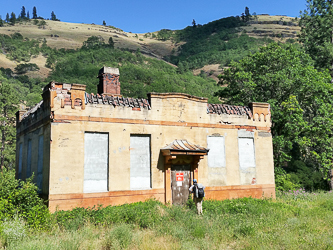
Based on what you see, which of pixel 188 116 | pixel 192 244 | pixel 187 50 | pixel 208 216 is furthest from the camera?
pixel 187 50

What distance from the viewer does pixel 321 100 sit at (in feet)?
68.4

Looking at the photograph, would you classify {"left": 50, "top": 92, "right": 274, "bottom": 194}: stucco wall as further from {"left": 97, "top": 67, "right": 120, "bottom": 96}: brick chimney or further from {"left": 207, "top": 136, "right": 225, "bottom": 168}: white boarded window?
{"left": 97, "top": 67, "right": 120, "bottom": 96}: brick chimney

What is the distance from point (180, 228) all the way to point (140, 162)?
4.21 m

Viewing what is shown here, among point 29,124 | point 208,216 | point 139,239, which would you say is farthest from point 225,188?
point 29,124

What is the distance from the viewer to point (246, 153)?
643 inches

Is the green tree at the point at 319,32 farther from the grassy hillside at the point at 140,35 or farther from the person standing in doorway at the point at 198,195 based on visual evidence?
the grassy hillside at the point at 140,35

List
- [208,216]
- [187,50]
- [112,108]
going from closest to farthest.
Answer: [208,216], [112,108], [187,50]

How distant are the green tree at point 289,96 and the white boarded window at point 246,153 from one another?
4.23 metres

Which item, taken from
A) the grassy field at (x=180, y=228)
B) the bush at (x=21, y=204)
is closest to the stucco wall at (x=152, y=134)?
the bush at (x=21, y=204)

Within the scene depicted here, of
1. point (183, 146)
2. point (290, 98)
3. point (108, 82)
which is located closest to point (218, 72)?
point (290, 98)

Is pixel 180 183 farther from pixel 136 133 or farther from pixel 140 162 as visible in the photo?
pixel 136 133

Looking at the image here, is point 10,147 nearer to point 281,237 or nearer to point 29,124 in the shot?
point 29,124

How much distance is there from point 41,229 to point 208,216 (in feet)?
20.0

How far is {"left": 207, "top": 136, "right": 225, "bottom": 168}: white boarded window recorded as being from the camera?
1546cm
